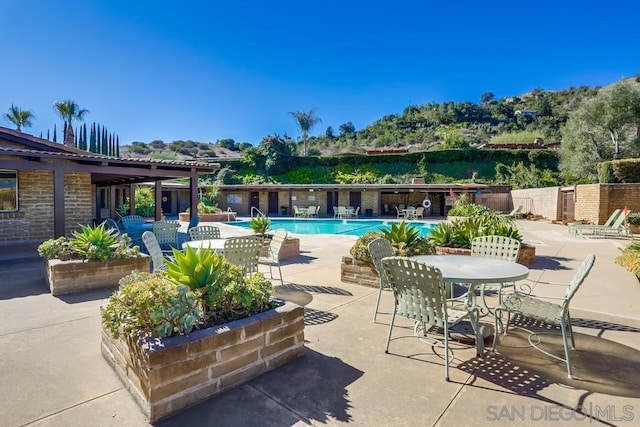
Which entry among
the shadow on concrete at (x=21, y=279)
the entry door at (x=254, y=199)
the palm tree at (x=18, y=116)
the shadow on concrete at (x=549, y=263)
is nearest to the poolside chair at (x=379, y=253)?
the shadow on concrete at (x=549, y=263)

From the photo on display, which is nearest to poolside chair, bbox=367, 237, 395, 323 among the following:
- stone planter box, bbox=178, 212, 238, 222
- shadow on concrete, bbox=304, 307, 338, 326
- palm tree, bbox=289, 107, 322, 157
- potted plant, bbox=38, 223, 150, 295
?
shadow on concrete, bbox=304, 307, 338, 326

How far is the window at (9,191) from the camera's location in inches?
329

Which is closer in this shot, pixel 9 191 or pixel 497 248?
pixel 497 248

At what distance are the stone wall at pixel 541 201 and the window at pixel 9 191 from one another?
20.6 m

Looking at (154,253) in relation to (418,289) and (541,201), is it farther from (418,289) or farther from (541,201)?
(541,201)

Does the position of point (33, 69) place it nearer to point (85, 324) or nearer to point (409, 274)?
point (85, 324)

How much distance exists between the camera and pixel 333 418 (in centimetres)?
206

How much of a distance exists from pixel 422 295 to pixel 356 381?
2.64 feet

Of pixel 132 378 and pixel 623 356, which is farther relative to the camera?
pixel 623 356

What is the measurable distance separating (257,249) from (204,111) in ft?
99.8

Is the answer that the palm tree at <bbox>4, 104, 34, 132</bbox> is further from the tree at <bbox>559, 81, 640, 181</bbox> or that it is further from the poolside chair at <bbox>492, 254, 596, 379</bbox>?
the tree at <bbox>559, 81, 640, 181</bbox>

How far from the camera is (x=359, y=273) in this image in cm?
524

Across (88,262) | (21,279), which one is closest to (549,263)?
(88,262)

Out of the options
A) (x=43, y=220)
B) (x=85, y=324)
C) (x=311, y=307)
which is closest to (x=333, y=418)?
(x=311, y=307)
